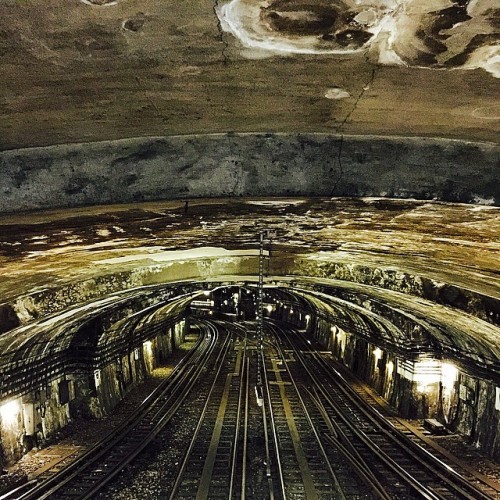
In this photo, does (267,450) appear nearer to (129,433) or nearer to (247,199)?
(129,433)

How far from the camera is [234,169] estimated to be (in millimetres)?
3674

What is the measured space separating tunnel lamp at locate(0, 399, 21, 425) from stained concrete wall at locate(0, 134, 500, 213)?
8.61 m

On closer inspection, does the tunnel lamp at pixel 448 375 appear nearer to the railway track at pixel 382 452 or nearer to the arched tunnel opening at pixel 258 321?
the arched tunnel opening at pixel 258 321

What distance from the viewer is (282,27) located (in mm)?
2232

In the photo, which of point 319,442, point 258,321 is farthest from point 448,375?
point 258,321

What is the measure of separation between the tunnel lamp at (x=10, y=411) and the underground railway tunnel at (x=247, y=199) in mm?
43

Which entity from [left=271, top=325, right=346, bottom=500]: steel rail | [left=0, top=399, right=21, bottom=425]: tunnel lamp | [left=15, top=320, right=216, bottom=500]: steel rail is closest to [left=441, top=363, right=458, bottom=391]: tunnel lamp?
[left=271, top=325, right=346, bottom=500]: steel rail

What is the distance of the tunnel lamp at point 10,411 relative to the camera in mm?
10828

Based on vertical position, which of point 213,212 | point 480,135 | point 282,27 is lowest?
point 213,212

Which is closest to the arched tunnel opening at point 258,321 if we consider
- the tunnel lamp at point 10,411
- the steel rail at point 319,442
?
the tunnel lamp at point 10,411

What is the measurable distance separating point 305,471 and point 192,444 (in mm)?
2991

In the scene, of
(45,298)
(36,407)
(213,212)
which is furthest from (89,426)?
(213,212)

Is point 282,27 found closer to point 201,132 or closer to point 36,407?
point 201,132

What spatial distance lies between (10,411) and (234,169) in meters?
9.68
